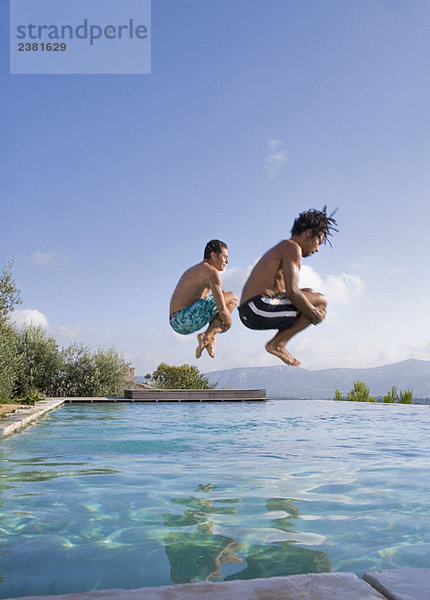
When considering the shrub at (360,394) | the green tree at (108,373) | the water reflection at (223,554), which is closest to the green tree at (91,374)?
the green tree at (108,373)

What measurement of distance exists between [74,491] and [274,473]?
2553 mm

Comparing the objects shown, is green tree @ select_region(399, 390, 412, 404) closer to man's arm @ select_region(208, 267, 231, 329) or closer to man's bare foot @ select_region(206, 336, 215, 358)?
man's bare foot @ select_region(206, 336, 215, 358)

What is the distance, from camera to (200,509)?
183 inches

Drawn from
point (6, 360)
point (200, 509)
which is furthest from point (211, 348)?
point (6, 360)

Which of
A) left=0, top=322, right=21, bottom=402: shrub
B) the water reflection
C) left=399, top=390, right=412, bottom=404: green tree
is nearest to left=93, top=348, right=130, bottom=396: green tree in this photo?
left=0, top=322, right=21, bottom=402: shrub

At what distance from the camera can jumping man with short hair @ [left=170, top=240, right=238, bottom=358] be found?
323 centimetres

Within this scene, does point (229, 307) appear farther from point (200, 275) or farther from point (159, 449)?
point (159, 449)

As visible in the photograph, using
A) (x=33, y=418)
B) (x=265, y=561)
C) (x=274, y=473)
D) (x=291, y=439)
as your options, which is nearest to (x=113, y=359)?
(x=33, y=418)

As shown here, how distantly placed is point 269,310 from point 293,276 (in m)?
0.27

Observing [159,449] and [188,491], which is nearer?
[188,491]

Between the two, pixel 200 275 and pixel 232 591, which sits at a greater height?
pixel 200 275

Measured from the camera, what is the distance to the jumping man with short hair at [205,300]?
323cm

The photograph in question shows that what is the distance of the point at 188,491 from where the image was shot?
5.42 meters

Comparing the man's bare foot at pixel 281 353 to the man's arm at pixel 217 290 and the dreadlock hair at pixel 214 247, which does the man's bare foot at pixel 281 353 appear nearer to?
the man's arm at pixel 217 290
